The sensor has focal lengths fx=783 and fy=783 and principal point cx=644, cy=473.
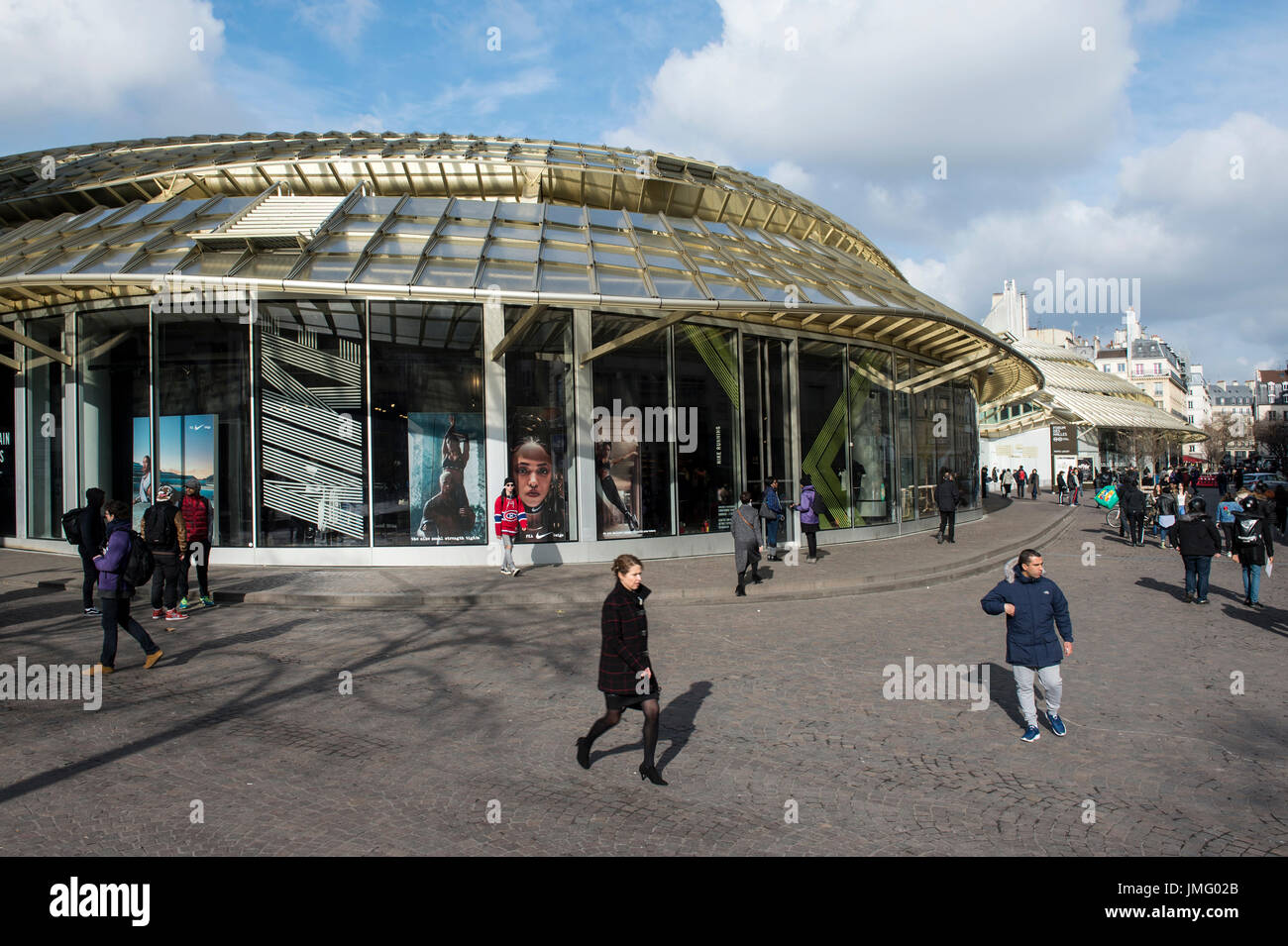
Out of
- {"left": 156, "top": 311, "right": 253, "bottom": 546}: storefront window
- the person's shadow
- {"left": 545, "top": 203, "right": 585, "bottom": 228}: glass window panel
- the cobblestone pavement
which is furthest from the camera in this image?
{"left": 545, "top": 203, "right": 585, "bottom": 228}: glass window panel

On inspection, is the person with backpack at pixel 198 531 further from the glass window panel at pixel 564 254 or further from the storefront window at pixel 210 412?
the glass window panel at pixel 564 254

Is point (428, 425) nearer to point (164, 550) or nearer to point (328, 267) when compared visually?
point (328, 267)

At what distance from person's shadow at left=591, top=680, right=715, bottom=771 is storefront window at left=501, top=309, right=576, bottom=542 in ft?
30.2

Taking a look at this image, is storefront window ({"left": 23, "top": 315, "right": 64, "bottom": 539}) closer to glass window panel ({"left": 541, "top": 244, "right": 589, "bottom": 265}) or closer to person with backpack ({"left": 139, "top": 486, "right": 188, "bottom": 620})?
person with backpack ({"left": 139, "top": 486, "right": 188, "bottom": 620})

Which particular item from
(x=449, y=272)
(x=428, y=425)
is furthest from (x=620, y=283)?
(x=428, y=425)

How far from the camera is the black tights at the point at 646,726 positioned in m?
5.49

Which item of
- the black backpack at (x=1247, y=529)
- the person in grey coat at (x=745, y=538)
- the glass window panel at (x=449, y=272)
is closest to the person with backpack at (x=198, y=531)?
the glass window panel at (x=449, y=272)

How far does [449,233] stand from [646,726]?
556 inches

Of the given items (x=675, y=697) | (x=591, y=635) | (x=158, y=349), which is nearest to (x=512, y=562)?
(x=591, y=635)

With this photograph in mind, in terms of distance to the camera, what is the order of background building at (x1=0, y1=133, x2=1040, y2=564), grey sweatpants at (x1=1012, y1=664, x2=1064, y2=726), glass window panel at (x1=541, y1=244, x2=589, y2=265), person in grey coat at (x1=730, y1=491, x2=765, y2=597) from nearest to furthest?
grey sweatpants at (x1=1012, y1=664, x2=1064, y2=726), person in grey coat at (x1=730, y1=491, x2=765, y2=597), background building at (x1=0, y1=133, x2=1040, y2=564), glass window panel at (x1=541, y1=244, x2=589, y2=265)

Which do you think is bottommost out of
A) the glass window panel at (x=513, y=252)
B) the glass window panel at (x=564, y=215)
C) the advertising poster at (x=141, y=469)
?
the advertising poster at (x=141, y=469)

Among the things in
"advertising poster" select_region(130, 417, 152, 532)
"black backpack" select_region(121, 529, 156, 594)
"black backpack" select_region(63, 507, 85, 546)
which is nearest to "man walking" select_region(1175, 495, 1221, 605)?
"black backpack" select_region(121, 529, 156, 594)

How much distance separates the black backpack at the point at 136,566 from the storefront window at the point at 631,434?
9.27 m
